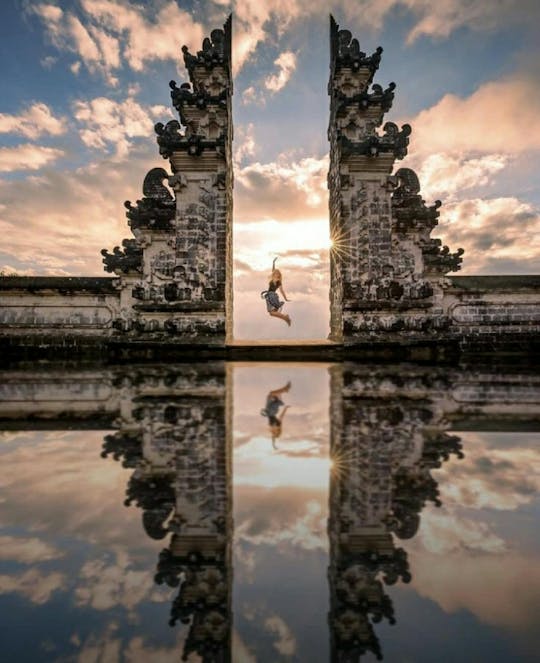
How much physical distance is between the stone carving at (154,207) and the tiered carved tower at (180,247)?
22mm

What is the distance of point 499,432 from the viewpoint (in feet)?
9.00

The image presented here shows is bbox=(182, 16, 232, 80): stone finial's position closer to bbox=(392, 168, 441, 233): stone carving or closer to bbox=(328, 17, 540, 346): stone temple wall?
bbox=(328, 17, 540, 346): stone temple wall

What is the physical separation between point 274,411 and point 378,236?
7.12 m

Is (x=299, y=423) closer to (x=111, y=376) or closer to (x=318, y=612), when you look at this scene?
(x=318, y=612)

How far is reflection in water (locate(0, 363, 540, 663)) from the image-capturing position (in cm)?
98

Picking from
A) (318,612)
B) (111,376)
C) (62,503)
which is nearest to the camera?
(318,612)

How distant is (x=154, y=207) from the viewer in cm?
968

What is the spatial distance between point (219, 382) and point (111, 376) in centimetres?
183

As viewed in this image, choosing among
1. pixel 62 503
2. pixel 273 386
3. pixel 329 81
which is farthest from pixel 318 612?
pixel 329 81

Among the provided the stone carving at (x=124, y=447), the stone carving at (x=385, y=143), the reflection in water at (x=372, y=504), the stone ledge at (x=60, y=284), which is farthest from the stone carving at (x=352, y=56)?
the stone carving at (x=124, y=447)

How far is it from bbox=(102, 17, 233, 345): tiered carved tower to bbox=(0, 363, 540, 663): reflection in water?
4608mm

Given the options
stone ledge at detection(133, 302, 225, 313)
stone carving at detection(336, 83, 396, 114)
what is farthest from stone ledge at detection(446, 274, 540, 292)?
stone ledge at detection(133, 302, 225, 313)

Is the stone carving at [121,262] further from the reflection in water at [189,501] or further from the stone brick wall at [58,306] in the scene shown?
the reflection in water at [189,501]

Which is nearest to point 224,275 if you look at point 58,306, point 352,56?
point 58,306
